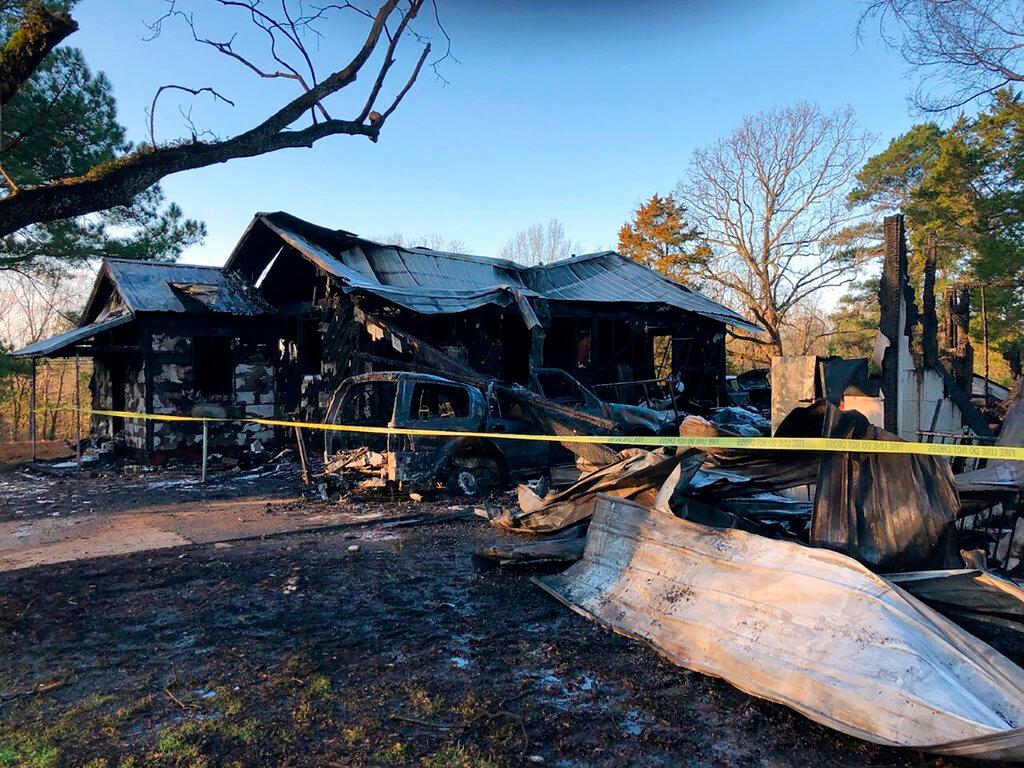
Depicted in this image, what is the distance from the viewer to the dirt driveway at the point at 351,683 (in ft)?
9.64

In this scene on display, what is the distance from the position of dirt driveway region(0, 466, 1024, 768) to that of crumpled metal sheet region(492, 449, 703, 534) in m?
0.99

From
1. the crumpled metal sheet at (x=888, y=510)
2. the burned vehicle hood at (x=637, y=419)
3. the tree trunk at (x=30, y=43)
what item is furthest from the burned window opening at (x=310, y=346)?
the crumpled metal sheet at (x=888, y=510)

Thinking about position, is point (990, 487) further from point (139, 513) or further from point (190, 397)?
point (190, 397)

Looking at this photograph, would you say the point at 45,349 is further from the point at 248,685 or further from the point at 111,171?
the point at 248,685

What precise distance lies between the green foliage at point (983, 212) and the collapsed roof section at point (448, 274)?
36.9ft

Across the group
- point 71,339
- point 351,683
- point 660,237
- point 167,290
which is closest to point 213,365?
point 167,290

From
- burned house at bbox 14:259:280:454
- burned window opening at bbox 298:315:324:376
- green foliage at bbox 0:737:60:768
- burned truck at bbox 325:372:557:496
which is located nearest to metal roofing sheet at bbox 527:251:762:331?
burned window opening at bbox 298:315:324:376

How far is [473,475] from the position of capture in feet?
31.0

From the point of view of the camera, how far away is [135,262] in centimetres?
1542

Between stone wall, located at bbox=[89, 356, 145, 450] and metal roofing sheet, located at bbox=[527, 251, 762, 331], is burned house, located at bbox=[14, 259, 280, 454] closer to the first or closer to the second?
stone wall, located at bbox=[89, 356, 145, 450]

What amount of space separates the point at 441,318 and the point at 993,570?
1183cm

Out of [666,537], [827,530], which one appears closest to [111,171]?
[666,537]

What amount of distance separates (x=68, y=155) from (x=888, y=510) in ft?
61.2

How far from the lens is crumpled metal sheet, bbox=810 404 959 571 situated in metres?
3.98
